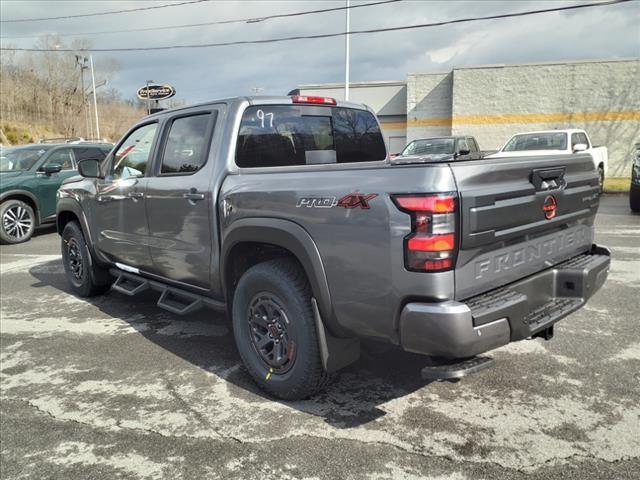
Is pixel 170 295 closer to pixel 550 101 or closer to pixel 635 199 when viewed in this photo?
pixel 635 199

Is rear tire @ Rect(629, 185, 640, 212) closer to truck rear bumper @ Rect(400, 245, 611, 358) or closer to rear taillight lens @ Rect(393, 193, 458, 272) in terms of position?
truck rear bumper @ Rect(400, 245, 611, 358)

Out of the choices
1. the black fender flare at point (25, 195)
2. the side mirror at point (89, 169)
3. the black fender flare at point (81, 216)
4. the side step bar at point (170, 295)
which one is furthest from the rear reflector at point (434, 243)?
the black fender flare at point (25, 195)

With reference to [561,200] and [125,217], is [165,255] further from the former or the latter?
[561,200]

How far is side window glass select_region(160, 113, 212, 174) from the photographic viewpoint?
3758 millimetres

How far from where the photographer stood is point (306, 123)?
3.93 m

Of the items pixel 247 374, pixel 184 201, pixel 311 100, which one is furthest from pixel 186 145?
pixel 247 374

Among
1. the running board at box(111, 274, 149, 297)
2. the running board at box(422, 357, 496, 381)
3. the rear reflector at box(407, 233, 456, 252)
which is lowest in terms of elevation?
the running board at box(111, 274, 149, 297)

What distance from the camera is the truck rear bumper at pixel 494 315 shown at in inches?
92.1

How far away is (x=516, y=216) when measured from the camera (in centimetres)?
263

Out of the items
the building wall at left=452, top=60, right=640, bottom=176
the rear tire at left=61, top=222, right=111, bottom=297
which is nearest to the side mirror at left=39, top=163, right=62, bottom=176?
the rear tire at left=61, top=222, right=111, bottom=297

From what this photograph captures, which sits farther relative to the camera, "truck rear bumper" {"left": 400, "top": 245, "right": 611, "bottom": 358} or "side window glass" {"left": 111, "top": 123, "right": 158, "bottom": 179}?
"side window glass" {"left": 111, "top": 123, "right": 158, "bottom": 179}

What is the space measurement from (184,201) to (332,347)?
1.68 m

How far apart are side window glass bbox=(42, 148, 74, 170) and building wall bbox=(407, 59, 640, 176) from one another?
20.4 m

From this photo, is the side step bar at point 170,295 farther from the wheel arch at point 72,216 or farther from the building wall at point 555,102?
the building wall at point 555,102
